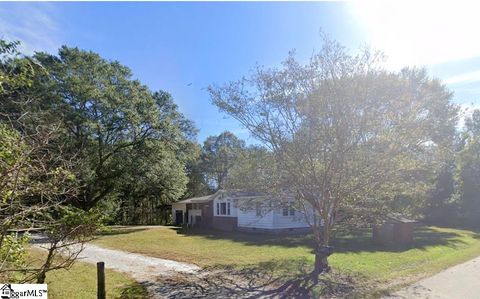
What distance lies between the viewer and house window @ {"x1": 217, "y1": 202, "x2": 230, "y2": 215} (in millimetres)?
28603

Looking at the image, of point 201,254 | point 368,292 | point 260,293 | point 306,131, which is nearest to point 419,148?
point 306,131

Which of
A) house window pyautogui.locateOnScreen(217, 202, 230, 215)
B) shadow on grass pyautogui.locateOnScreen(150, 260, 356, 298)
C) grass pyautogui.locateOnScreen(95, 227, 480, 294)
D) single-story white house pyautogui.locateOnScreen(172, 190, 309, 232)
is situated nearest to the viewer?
shadow on grass pyautogui.locateOnScreen(150, 260, 356, 298)

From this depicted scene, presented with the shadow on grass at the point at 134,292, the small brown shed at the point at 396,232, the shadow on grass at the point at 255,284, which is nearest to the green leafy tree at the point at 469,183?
the small brown shed at the point at 396,232

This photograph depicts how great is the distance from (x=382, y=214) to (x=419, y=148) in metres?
3.06

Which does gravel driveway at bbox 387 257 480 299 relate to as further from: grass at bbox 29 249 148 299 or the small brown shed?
the small brown shed

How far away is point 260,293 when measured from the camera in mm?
8766

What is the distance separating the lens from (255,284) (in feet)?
31.6

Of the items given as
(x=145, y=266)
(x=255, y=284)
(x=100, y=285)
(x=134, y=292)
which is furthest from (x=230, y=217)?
(x=100, y=285)

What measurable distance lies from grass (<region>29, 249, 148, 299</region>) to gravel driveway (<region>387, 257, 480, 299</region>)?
20.6 feet

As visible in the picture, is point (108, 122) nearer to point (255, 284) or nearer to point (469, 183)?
point (255, 284)

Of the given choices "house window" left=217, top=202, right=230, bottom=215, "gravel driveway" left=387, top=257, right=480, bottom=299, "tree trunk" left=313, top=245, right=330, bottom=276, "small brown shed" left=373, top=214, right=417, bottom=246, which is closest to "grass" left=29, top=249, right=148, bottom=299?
"tree trunk" left=313, top=245, right=330, bottom=276

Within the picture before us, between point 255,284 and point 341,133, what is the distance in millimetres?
4793

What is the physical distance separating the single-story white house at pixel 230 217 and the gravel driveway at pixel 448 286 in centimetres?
844

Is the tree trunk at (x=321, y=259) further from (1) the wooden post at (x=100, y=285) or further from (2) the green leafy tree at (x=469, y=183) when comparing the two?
(2) the green leafy tree at (x=469, y=183)
